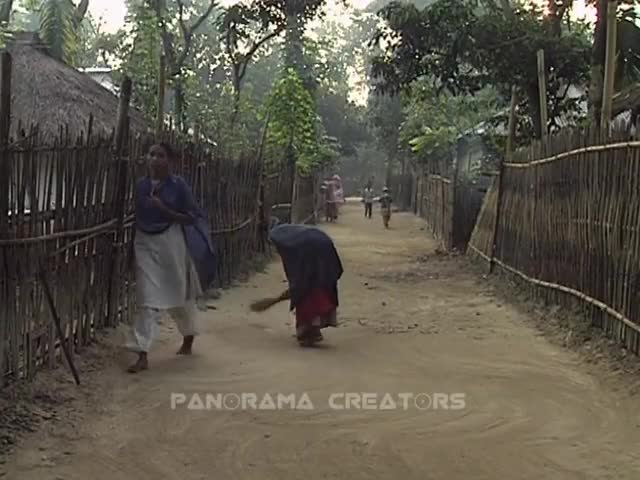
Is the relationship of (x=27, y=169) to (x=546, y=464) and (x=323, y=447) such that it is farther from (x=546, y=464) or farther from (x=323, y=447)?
(x=546, y=464)

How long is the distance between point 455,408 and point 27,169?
272 cm

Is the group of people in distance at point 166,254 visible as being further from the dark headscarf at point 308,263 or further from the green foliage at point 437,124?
the green foliage at point 437,124

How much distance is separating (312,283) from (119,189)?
1.61 metres

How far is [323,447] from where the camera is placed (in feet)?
14.8

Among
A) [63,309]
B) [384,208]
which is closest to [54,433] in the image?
[63,309]

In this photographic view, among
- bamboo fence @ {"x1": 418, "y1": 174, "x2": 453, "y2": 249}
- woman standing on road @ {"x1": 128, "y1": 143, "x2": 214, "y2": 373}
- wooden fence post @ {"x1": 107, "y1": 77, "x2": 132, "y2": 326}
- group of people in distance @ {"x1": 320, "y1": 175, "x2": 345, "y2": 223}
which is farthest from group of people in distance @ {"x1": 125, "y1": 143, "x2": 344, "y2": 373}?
group of people in distance @ {"x1": 320, "y1": 175, "x2": 345, "y2": 223}

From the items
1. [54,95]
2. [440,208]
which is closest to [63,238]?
[54,95]

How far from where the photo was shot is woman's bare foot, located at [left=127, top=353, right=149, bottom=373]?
6004 millimetres

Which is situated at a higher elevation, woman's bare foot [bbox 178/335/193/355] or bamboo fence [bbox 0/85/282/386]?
bamboo fence [bbox 0/85/282/386]

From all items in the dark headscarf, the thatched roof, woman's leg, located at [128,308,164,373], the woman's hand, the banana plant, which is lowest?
woman's leg, located at [128,308,164,373]

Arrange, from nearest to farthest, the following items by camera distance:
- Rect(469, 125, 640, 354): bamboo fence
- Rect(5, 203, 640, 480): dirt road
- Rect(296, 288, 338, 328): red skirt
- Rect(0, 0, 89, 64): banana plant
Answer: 1. Rect(5, 203, 640, 480): dirt road
2. Rect(469, 125, 640, 354): bamboo fence
3. Rect(296, 288, 338, 328): red skirt
4. Rect(0, 0, 89, 64): banana plant

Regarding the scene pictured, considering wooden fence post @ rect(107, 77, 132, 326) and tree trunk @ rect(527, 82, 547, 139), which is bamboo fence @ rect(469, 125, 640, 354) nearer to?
tree trunk @ rect(527, 82, 547, 139)

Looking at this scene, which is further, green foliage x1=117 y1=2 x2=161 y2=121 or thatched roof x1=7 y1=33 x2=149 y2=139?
green foliage x1=117 y1=2 x2=161 y2=121

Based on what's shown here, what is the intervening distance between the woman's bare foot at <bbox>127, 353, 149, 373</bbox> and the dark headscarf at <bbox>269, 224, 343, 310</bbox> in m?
1.46
